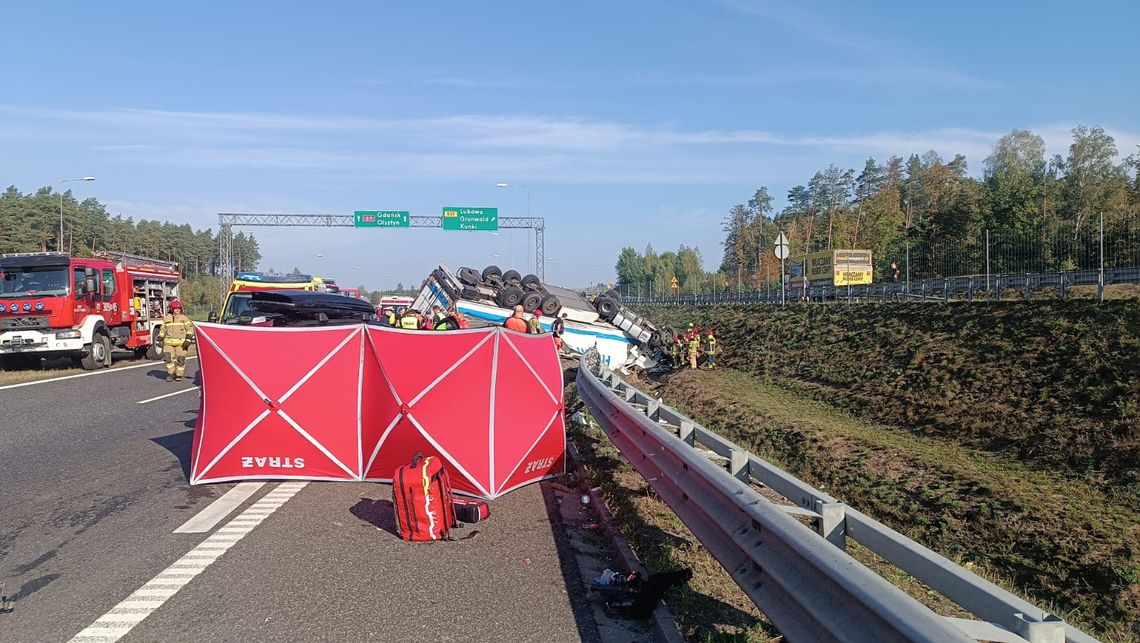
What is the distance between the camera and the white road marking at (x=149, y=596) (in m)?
4.00

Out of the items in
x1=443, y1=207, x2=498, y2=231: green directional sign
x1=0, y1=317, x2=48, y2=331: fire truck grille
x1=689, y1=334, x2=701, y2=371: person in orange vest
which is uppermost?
x1=443, y1=207, x2=498, y2=231: green directional sign

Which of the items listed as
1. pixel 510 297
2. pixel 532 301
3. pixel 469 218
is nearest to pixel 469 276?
pixel 510 297

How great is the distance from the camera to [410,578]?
16.2 feet

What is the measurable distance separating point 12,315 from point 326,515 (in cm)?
1695

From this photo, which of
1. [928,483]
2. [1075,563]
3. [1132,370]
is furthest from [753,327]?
[1075,563]

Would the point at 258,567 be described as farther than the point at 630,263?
No

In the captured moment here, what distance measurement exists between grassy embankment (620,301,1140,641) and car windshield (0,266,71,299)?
1473 cm

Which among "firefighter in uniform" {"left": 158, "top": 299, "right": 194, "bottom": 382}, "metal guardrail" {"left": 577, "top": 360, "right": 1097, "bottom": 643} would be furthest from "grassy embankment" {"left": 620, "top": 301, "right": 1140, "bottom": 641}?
"firefighter in uniform" {"left": 158, "top": 299, "right": 194, "bottom": 382}

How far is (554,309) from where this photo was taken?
19891 millimetres

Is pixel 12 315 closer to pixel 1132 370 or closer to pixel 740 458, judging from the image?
pixel 740 458

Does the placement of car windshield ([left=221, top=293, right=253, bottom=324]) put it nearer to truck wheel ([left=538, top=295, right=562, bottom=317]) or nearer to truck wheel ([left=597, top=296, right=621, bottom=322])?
truck wheel ([left=538, top=295, right=562, bottom=317])

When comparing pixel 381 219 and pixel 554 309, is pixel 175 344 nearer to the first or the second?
pixel 554 309

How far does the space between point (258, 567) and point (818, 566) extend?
3553mm

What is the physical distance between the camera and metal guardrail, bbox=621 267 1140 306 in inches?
687
